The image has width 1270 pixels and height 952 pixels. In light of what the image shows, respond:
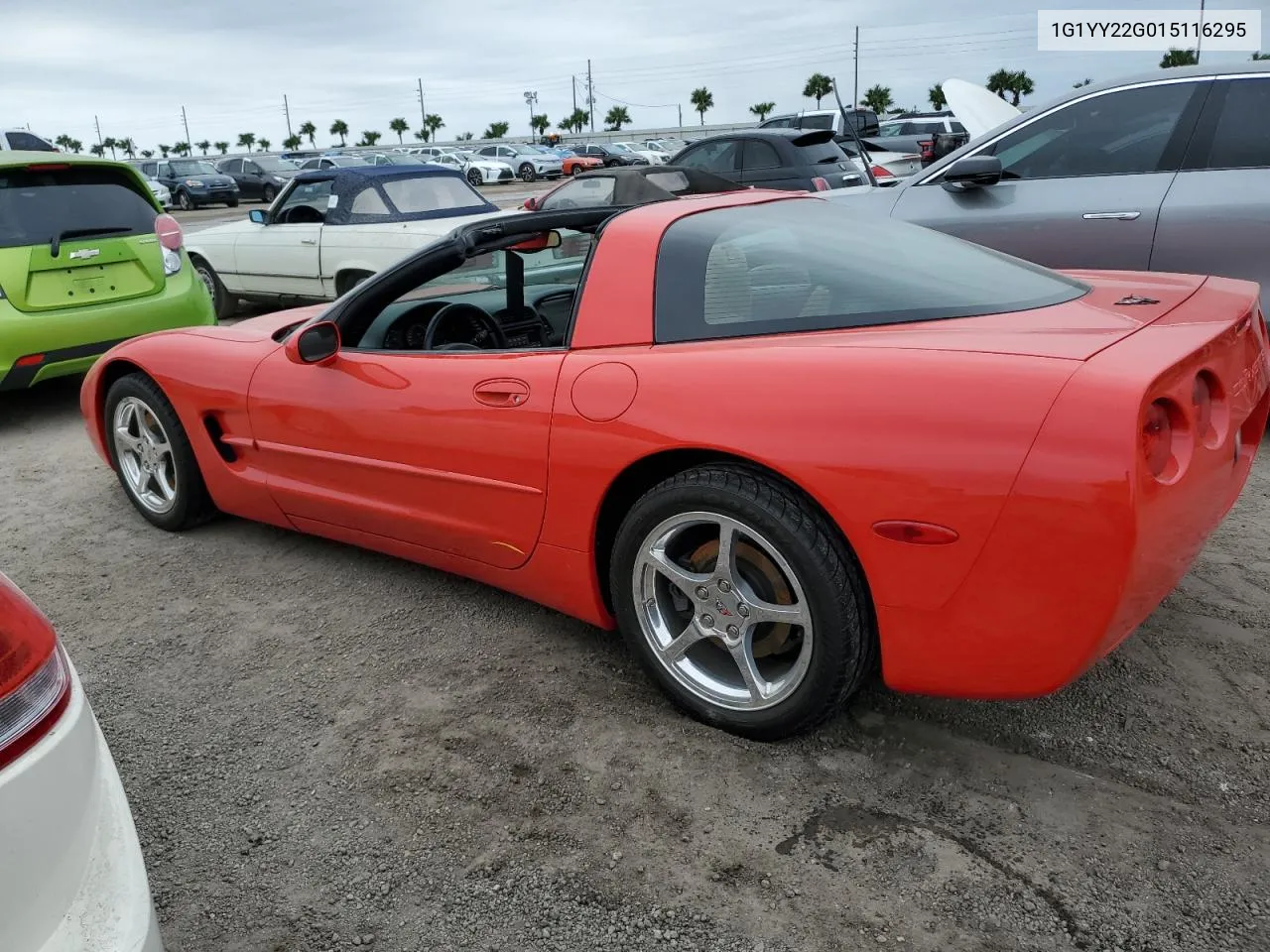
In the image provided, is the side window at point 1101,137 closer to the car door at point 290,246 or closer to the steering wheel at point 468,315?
the steering wheel at point 468,315

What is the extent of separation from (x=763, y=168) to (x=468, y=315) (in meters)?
9.04

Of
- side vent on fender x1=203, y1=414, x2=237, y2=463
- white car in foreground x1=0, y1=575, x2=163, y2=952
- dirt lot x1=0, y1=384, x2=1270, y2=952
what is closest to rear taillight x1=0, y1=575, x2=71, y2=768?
white car in foreground x1=0, y1=575, x2=163, y2=952

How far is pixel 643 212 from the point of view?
2.77 m

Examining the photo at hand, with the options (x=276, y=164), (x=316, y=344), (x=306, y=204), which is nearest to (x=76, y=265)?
(x=306, y=204)

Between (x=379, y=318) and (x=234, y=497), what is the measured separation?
0.99m

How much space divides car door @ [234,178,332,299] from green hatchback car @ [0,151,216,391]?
63.5 inches

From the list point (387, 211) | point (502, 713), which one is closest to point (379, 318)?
point (502, 713)

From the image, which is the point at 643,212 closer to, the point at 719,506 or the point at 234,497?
the point at 719,506

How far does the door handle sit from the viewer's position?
2695mm

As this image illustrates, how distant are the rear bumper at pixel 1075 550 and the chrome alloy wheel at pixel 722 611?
0.28 metres

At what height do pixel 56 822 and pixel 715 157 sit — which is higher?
pixel 715 157

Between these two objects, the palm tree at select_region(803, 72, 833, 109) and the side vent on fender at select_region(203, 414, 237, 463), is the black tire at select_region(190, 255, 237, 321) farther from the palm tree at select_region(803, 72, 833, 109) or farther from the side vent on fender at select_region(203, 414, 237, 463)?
the palm tree at select_region(803, 72, 833, 109)

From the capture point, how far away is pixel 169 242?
6.22 meters

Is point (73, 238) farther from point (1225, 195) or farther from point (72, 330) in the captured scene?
point (1225, 195)
